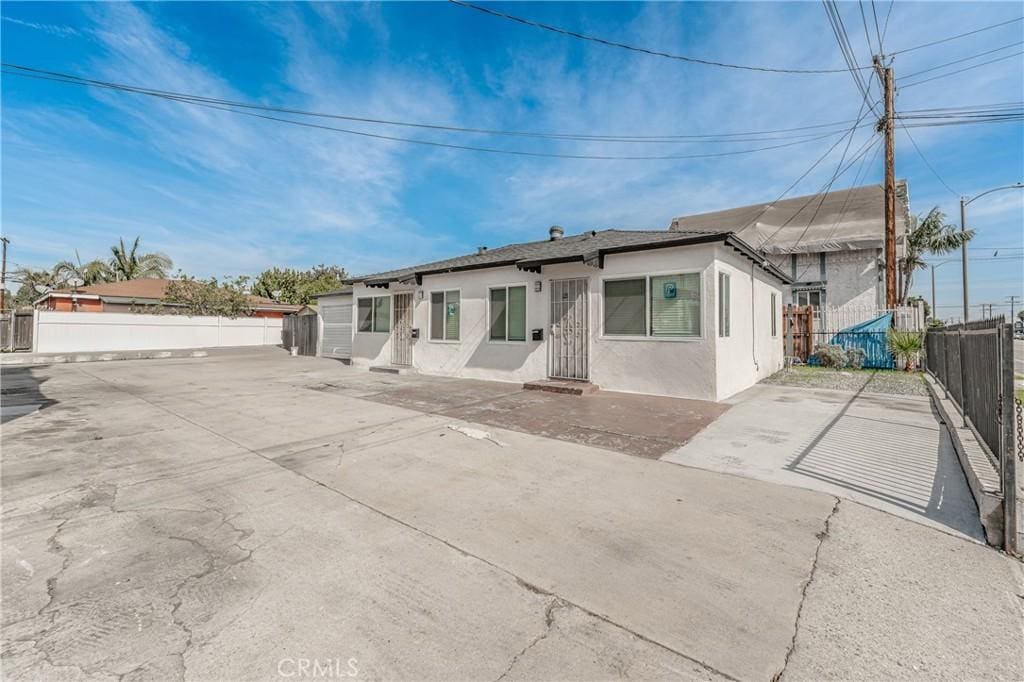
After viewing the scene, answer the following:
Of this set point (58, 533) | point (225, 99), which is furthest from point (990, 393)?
point (225, 99)

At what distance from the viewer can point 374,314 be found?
14.6 meters

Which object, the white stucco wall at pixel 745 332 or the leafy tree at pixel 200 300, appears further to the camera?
the leafy tree at pixel 200 300

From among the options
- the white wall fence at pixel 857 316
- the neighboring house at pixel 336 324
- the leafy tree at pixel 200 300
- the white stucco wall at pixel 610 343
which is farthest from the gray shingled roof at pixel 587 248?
the leafy tree at pixel 200 300

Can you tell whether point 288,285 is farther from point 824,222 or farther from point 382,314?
point 824,222

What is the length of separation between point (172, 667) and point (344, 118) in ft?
43.0

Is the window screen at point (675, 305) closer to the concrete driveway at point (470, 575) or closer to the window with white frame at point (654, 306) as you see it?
the window with white frame at point (654, 306)

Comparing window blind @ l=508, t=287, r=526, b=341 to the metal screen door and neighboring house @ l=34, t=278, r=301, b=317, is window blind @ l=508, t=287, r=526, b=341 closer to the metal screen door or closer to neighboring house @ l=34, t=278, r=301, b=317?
the metal screen door

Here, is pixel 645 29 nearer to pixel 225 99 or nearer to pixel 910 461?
pixel 910 461

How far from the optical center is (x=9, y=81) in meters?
8.97

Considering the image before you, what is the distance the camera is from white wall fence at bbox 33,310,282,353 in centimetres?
2042

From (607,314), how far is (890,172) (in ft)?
38.6

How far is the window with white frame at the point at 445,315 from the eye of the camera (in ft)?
39.1

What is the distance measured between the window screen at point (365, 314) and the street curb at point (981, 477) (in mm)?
14228

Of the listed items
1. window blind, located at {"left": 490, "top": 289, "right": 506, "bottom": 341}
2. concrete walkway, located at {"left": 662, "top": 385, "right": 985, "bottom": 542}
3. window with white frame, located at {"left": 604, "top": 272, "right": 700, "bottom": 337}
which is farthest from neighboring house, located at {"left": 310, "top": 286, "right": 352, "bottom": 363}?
concrete walkway, located at {"left": 662, "top": 385, "right": 985, "bottom": 542}
